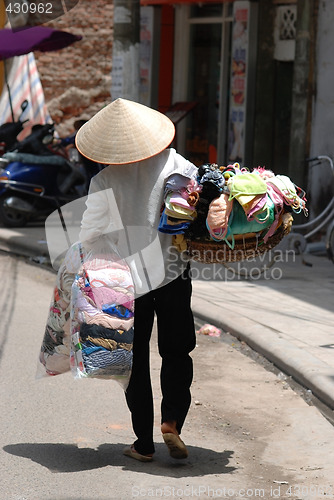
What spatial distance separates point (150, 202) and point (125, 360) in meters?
0.83

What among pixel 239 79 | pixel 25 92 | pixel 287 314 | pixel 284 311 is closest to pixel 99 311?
pixel 287 314

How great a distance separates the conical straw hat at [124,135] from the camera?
16.0 feet

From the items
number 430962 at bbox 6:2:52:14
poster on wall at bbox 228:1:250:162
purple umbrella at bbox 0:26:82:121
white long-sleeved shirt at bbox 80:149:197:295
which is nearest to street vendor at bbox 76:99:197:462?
white long-sleeved shirt at bbox 80:149:197:295

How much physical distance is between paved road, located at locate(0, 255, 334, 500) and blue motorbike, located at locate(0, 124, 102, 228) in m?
6.01

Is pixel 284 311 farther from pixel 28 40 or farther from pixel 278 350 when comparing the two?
pixel 28 40

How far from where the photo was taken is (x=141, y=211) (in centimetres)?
496

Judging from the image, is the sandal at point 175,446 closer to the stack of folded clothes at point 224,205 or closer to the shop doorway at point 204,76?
the stack of folded clothes at point 224,205

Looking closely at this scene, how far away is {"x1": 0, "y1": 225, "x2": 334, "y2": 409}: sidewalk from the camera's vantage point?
7.03 m

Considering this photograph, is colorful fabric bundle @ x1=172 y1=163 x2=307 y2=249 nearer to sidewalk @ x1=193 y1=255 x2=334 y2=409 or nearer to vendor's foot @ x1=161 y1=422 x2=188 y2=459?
vendor's foot @ x1=161 y1=422 x2=188 y2=459

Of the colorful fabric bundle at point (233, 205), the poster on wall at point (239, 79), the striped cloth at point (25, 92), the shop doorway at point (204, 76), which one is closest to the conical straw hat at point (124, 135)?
the colorful fabric bundle at point (233, 205)

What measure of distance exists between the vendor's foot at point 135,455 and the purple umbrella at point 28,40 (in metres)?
10.2

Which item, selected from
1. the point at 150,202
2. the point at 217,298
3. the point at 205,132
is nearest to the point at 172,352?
the point at 150,202

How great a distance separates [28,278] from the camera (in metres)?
10.8

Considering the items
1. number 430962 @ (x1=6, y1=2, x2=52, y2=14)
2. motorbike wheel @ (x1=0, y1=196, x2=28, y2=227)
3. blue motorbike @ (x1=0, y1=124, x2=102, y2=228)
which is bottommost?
motorbike wheel @ (x1=0, y1=196, x2=28, y2=227)
